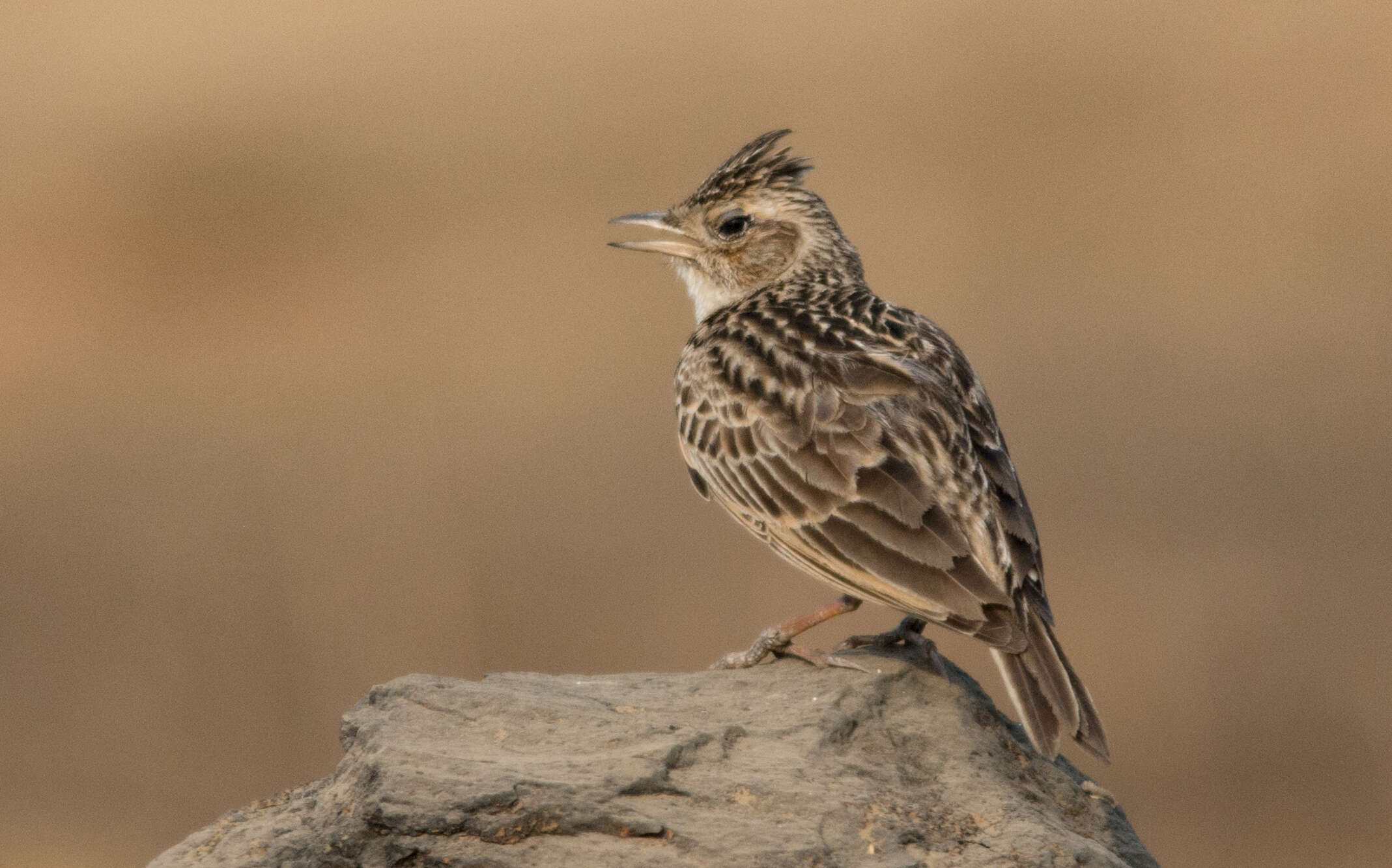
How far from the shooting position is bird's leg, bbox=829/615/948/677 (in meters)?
5.50

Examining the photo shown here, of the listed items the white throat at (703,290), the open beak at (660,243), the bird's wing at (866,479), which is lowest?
the bird's wing at (866,479)

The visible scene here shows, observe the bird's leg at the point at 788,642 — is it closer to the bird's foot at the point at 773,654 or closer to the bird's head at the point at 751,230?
the bird's foot at the point at 773,654

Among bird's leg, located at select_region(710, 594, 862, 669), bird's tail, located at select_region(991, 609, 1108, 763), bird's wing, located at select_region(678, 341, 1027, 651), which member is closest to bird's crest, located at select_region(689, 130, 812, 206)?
bird's wing, located at select_region(678, 341, 1027, 651)

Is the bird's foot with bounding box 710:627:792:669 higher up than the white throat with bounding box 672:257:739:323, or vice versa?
the white throat with bounding box 672:257:739:323

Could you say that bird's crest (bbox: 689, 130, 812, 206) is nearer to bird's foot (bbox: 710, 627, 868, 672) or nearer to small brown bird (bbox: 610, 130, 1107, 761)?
small brown bird (bbox: 610, 130, 1107, 761)

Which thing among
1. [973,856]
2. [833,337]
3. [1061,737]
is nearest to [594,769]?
[973,856]

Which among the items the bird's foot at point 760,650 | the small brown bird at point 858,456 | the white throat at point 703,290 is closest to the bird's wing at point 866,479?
the small brown bird at point 858,456

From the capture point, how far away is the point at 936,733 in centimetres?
493

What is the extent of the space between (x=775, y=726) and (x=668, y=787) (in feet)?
2.02

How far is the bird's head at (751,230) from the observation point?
23.4 feet

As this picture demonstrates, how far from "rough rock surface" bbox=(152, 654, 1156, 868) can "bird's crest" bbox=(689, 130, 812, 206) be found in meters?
2.69

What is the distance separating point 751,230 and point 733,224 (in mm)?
93

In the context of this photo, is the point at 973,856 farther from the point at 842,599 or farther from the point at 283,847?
the point at 283,847

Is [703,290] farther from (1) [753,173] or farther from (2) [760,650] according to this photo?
(2) [760,650]
